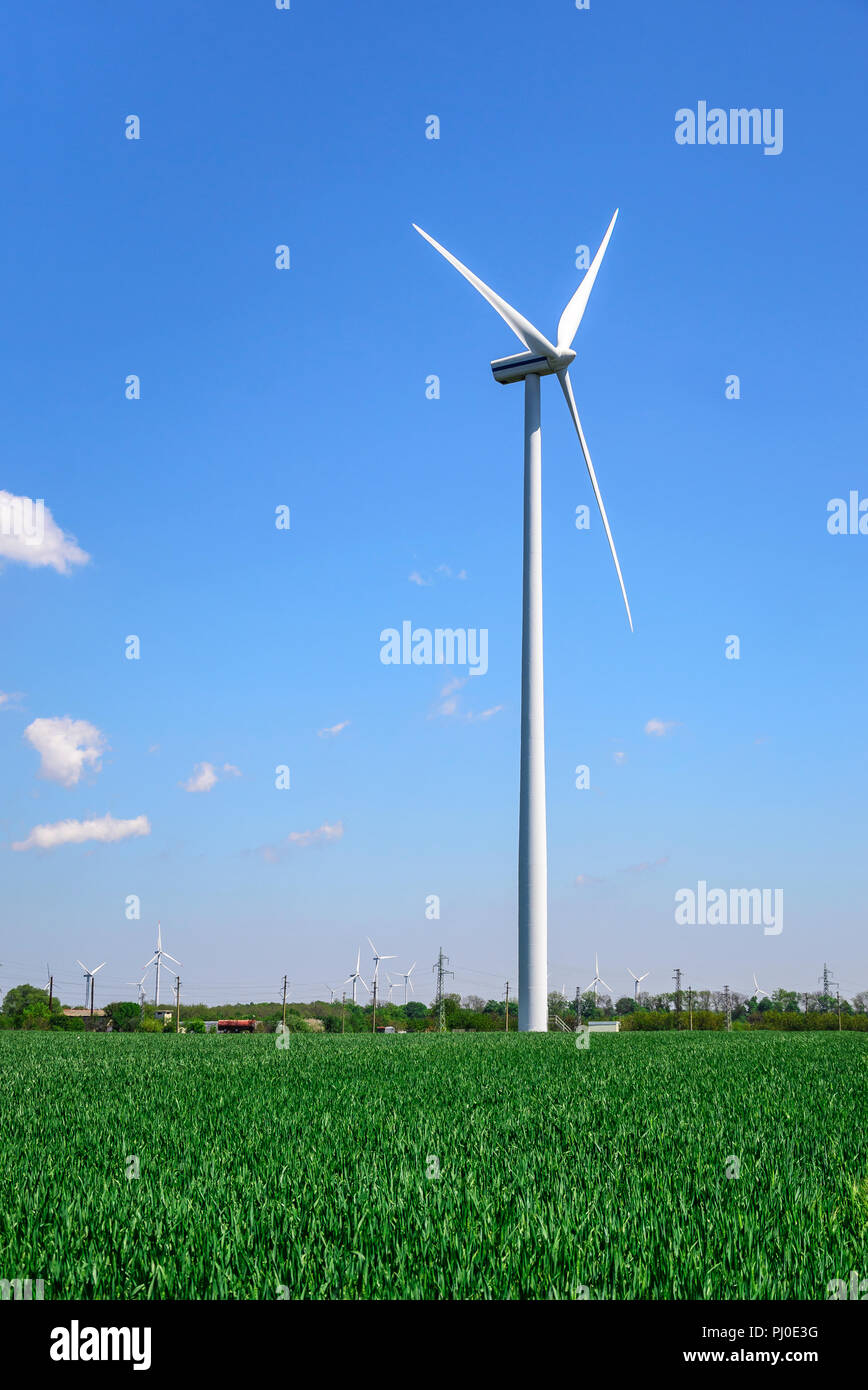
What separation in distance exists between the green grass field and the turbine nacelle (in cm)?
2957

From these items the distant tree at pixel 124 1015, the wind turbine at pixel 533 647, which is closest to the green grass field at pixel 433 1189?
the wind turbine at pixel 533 647

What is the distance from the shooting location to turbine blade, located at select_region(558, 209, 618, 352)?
36.1m

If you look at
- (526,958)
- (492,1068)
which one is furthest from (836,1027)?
(492,1068)

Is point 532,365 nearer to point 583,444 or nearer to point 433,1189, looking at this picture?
point 583,444

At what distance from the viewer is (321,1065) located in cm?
1402

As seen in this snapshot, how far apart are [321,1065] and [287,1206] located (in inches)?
372

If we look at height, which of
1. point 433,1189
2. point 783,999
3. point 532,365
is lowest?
point 783,999

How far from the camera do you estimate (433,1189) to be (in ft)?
17.9

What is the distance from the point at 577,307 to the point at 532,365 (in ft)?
12.7

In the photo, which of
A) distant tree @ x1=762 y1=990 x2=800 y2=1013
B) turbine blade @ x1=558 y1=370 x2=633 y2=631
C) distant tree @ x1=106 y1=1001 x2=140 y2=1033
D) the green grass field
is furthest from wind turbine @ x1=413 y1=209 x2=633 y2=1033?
distant tree @ x1=762 y1=990 x2=800 y2=1013

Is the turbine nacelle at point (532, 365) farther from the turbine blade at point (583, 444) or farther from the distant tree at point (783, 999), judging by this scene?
the distant tree at point (783, 999)

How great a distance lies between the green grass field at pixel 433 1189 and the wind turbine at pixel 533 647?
17335 mm

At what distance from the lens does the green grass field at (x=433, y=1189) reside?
3986mm

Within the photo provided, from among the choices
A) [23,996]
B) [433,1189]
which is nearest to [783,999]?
[23,996]
